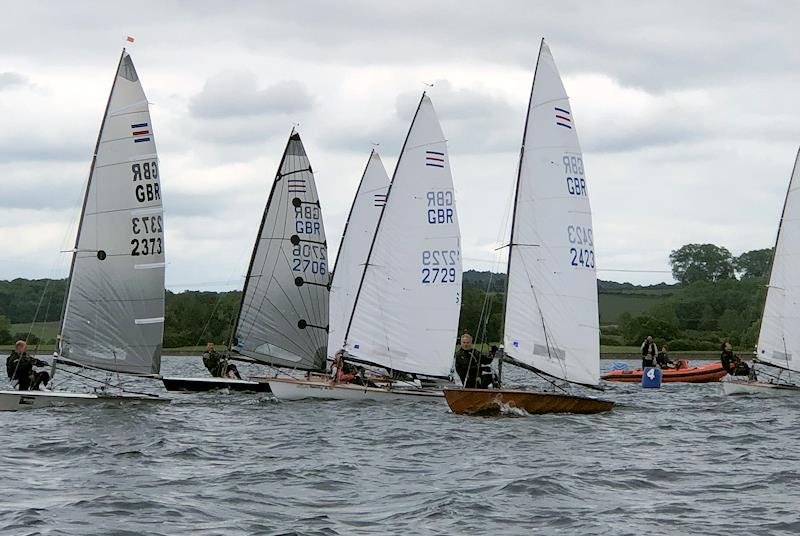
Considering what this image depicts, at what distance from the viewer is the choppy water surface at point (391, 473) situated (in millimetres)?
15133

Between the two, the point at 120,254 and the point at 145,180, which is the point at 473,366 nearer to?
the point at 120,254

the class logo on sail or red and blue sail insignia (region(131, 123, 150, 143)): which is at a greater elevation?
the class logo on sail

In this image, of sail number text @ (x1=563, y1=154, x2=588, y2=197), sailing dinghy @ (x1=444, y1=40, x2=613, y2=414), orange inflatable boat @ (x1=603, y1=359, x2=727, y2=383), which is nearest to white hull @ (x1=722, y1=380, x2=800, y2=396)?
sailing dinghy @ (x1=444, y1=40, x2=613, y2=414)

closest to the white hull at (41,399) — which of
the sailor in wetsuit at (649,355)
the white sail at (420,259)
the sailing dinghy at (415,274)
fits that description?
the sailing dinghy at (415,274)

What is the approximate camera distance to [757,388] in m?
37.7

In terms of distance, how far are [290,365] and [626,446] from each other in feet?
55.0

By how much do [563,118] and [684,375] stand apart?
25.6 meters

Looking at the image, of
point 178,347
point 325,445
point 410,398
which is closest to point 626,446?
point 325,445

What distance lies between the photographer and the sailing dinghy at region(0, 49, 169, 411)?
2861 centimetres

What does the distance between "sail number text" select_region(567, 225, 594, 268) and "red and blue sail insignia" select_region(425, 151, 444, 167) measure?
18.3 ft

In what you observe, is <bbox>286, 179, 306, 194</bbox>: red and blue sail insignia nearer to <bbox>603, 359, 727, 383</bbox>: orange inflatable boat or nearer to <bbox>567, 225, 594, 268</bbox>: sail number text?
<bbox>567, 225, 594, 268</bbox>: sail number text

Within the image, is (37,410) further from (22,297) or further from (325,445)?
(22,297)

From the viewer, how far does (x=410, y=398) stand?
3241 centimetres

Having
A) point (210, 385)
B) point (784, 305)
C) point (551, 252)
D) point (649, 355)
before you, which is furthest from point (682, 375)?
point (551, 252)
